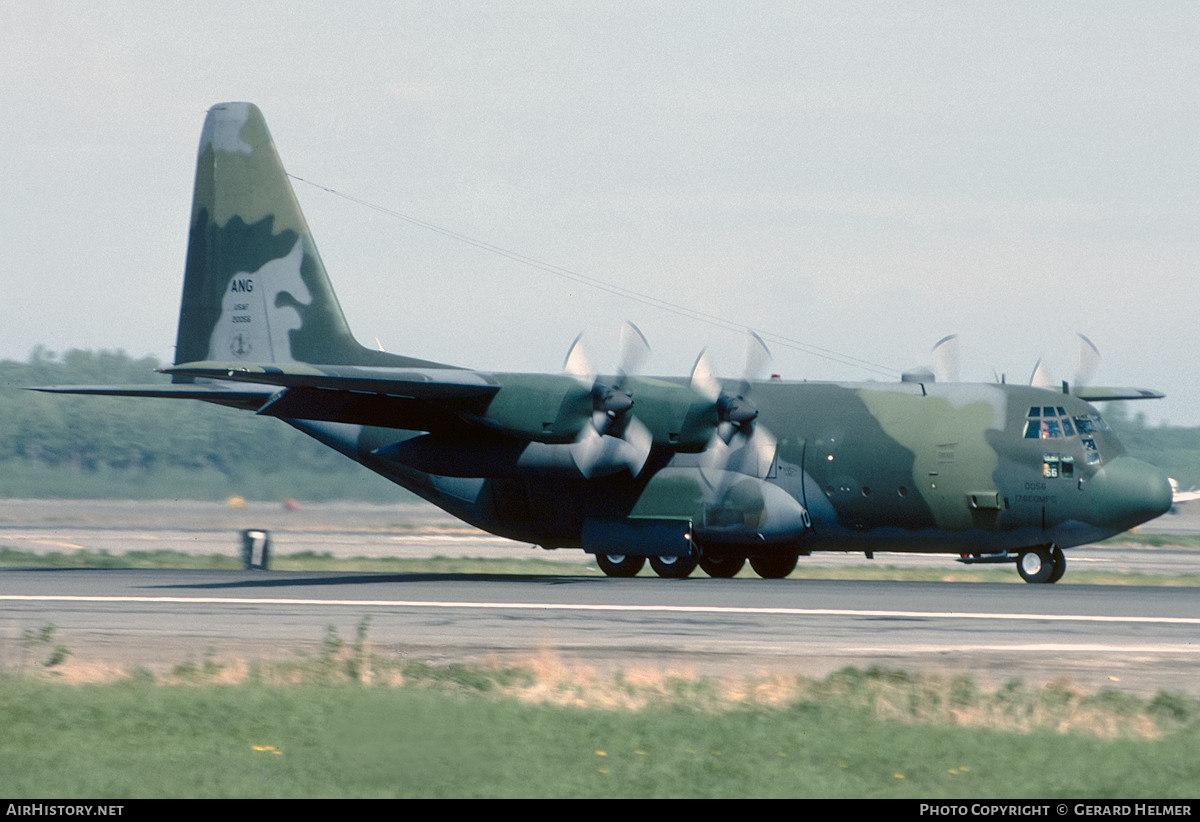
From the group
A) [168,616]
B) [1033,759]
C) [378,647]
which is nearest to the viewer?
[1033,759]

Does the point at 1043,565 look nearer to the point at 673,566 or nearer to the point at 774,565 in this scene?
the point at 774,565

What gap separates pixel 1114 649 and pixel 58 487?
1469 inches

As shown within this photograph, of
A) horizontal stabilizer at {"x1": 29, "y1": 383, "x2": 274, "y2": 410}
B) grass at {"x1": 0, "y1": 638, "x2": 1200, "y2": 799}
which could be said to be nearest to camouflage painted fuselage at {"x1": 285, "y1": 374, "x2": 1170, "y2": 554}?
horizontal stabilizer at {"x1": 29, "y1": 383, "x2": 274, "y2": 410}

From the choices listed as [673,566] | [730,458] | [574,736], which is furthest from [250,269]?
[574,736]

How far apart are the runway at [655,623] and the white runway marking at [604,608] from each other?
0.03 metres

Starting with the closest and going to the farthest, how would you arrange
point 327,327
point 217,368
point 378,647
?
point 378,647 → point 217,368 → point 327,327

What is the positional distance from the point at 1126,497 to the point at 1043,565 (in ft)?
7.19

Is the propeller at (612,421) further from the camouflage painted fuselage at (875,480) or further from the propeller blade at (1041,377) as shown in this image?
the propeller blade at (1041,377)

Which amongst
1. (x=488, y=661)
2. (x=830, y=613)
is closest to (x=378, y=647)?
(x=488, y=661)

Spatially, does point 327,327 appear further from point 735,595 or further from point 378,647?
point 378,647

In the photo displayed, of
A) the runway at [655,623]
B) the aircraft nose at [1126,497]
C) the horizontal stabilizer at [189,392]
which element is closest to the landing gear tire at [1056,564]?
the aircraft nose at [1126,497]

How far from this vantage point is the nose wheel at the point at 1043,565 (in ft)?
85.6

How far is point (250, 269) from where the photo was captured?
103 feet

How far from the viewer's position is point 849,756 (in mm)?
9812
